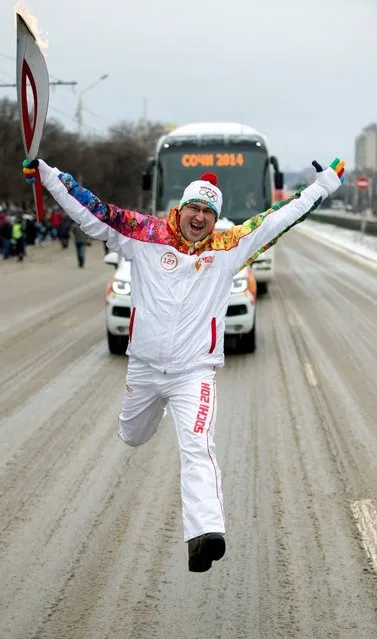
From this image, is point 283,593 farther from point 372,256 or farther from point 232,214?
point 372,256

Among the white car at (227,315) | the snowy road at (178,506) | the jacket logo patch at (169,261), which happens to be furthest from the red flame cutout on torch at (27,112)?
the white car at (227,315)

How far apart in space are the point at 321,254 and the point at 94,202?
38963mm

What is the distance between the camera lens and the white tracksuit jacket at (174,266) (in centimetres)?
525

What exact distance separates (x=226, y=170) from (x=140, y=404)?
1799 cm

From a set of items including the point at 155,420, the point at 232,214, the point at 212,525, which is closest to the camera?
the point at 212,525

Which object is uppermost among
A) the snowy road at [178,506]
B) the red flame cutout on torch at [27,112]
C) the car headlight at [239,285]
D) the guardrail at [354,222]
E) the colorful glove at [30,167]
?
the red flame cutout on torch at [27,112]

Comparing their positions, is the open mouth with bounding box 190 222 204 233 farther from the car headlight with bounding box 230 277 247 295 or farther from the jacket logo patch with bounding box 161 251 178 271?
the car headlight with bounding box 230 277 247 295

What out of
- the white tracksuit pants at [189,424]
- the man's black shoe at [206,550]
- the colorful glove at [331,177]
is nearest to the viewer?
the man's black shoe at [206,550]

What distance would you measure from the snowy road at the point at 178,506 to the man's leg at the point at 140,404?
2.19ft

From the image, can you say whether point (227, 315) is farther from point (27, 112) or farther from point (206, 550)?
point (206, 550)

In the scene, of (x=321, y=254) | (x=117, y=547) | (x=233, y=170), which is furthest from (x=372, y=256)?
(x=117, y=547)

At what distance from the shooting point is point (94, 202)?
5.39m

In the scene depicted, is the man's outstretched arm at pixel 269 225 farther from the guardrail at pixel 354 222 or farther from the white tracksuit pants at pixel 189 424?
the guardrail at pixel 354 222

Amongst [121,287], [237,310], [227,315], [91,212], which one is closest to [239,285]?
[237,310]
